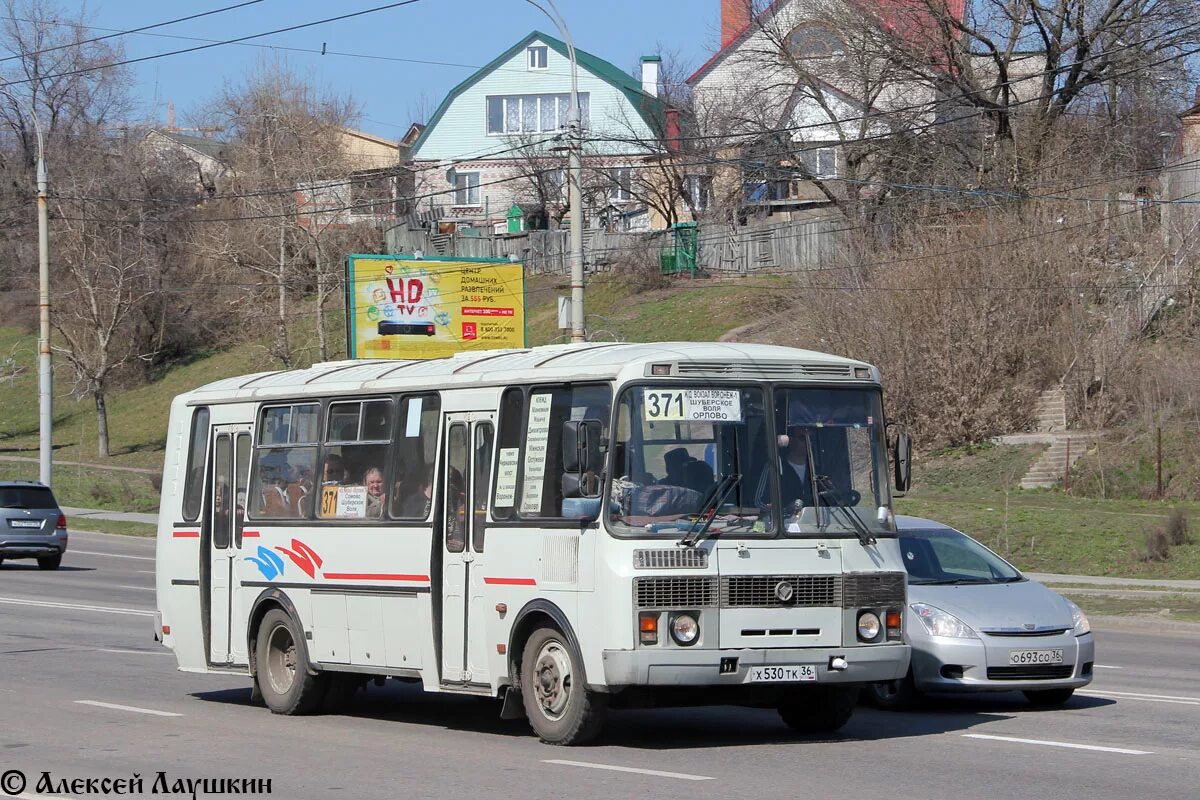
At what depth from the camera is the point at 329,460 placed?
12484mm

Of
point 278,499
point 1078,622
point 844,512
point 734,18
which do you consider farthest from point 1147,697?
point 734,18

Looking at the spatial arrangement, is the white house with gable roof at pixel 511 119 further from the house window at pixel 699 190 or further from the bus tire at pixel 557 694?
the bus tire at pixel 557 694

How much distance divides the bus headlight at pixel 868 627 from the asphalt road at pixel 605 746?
72 cm

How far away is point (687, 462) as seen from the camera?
9.95 meters

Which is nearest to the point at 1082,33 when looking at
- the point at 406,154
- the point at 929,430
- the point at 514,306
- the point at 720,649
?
the point at 929,430

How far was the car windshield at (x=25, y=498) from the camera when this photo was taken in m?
30.3

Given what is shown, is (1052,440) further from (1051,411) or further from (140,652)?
(140,652)

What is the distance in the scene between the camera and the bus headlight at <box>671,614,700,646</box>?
9680mm

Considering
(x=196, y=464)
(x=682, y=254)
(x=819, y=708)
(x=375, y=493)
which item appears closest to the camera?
(x=819, y=708)

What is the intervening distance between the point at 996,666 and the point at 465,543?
411 cm

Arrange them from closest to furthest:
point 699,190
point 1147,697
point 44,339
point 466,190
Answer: point 1147,697 → point 44,339 → point 699,190 → point 466,190

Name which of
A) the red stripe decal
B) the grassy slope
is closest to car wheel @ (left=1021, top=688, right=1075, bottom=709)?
the red stripe decal

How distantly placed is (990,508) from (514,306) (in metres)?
17.1

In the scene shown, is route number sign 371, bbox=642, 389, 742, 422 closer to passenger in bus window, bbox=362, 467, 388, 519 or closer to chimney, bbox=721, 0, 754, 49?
passenger in bus window, bbox=362, 467, 388, 519
